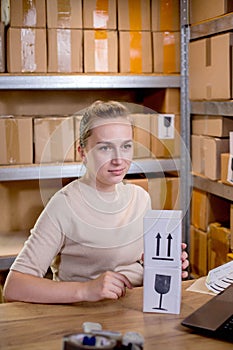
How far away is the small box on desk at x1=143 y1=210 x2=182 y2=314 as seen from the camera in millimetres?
1316

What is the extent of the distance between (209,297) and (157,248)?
0.90 feet

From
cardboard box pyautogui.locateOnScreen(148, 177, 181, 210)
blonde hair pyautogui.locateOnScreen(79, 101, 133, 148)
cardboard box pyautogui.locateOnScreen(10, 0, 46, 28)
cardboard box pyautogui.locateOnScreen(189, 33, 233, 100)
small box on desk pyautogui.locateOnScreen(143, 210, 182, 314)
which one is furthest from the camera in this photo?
cardboard box pyautogui.locateOnScreen(10, 0, 46, 28)

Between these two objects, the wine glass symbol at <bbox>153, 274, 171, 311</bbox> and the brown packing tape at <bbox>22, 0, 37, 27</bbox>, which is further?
the brown packing tape at <bbox>22, 0, 37, 27</bbox>

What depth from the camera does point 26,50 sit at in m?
2.68

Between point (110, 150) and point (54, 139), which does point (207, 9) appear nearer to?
point (54, 139)

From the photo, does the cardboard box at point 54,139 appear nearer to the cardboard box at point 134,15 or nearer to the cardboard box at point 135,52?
the cardboard box at point 135,52

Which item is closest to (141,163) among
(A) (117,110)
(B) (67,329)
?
(A) (117,110)

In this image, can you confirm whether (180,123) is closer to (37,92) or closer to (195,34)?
(195,34)

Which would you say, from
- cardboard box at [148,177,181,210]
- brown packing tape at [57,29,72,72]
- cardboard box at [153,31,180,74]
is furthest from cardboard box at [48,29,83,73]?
cardboard box at [148,177,181,210]

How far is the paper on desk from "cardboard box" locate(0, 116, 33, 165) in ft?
4.35

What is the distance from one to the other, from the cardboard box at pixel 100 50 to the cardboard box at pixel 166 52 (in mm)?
212

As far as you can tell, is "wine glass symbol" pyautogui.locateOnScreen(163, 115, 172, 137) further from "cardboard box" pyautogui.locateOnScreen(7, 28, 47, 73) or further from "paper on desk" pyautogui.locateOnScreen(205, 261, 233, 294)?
"paper on desk" pyautogui.locateOnScreen(205, 261, 233, 294)

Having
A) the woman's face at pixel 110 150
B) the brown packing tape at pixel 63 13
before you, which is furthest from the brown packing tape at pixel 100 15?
the woman's face at pixel 110 150

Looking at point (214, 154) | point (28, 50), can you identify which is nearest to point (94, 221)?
point (214, 154)
